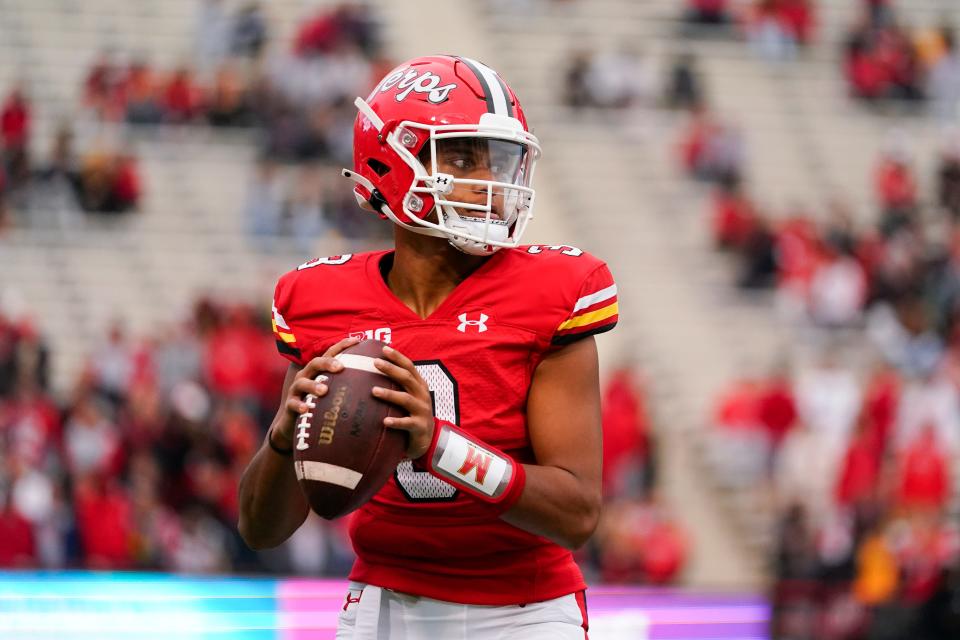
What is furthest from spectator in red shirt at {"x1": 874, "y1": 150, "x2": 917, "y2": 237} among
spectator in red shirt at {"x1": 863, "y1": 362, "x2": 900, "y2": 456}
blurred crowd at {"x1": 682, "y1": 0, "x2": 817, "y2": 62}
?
spectator in red shirt at {"x1": 863, "y1": 362, "x2": 900, "y2": 456}

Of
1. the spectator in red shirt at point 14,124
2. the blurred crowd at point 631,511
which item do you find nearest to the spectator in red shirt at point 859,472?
the blurred crowd at point 631,511

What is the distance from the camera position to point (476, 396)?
3.13 metres

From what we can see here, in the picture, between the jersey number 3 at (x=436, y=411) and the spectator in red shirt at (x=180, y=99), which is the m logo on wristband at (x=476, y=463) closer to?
the jersey number 3 at (x=436, y=411)

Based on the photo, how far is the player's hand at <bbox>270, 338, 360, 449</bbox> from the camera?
2955mm

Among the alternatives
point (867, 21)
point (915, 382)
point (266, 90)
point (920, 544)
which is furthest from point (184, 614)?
point (867, 21)

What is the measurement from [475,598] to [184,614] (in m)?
2.96

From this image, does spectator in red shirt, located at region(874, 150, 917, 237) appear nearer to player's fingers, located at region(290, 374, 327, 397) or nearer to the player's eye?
the player's eye

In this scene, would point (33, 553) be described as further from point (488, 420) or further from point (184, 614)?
point (488, 420)

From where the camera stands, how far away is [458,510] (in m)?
→ 3.10

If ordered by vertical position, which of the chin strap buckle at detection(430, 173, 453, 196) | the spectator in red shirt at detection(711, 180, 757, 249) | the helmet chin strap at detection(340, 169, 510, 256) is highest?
the chin strap buckle at detection(430, 173, 453, 196)

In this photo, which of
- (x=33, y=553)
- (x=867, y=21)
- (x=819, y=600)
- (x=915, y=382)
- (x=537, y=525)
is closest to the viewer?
(x=537, y=525)

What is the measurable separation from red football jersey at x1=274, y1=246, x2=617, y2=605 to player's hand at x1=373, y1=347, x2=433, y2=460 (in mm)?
169

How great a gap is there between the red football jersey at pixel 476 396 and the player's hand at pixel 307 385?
0.53 ft

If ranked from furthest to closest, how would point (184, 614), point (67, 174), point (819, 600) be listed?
point (67, 174) → point (819, 600) → point (184, 614)
